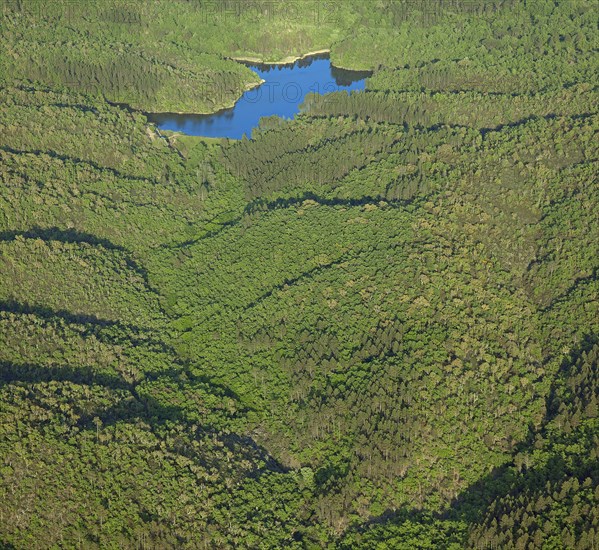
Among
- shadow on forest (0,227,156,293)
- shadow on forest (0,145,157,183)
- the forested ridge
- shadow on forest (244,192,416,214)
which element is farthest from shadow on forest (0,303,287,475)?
shadow on forest (0,145,157,183)

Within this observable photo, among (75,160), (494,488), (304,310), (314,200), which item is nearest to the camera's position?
(494,488)

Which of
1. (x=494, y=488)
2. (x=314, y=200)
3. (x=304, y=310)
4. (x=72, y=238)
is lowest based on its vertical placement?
(x=494, y=488)

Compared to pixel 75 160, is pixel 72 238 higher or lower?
lower

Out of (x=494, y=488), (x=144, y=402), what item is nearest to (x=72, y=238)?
(x=144, y=402)

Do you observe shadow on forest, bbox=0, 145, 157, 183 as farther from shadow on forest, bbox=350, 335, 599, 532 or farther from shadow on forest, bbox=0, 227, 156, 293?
shadow on forest, bbox=350, 335, 599, 532

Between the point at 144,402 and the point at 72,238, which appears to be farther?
the point at 72,238

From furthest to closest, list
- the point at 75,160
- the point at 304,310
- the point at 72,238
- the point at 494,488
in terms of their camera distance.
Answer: the point at 75,160, the point at 72,238, the point at 304,310, the point at 494,488

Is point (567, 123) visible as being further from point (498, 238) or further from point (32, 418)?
point (32, 418)

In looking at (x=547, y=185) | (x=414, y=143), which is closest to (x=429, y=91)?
(x=414, y=143)

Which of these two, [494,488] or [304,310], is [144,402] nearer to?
[304,310]
